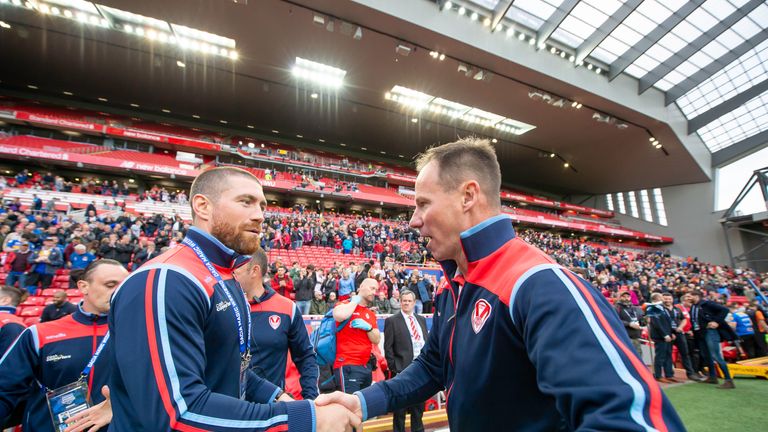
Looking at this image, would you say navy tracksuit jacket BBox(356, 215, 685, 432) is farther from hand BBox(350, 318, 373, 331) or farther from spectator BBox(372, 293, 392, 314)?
spectator BBox(372, 293, 392, 314)

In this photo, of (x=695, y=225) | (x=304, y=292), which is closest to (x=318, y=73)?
(x=304, y=292)

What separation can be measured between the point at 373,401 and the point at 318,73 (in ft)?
73.3

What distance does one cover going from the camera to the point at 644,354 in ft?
27.0

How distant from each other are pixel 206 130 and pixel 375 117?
1627 cm

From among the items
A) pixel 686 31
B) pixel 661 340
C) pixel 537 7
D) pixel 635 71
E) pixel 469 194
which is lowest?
pixel 661 340

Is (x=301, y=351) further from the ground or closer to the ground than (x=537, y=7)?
closer to the ground

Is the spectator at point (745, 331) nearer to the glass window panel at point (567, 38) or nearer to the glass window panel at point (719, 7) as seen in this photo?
the glass window panel at point (567, 38)

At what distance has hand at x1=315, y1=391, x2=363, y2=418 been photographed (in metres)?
1.41

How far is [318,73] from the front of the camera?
2117cm

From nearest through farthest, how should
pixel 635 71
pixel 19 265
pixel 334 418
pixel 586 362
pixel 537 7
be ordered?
pixel 586 362
pixel 334 418
pixel 19 265
pixel 537 7
pixel 635 71

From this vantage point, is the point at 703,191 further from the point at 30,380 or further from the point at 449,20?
the point at 30,380

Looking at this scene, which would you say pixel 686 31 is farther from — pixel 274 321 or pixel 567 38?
pixel 274 321

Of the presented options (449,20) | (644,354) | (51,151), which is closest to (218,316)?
(644,354)

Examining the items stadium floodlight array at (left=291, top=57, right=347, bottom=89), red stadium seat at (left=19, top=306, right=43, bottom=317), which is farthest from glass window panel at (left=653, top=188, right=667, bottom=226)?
red stadium seat at (left=19, top=306, right=43, bottom=317)
